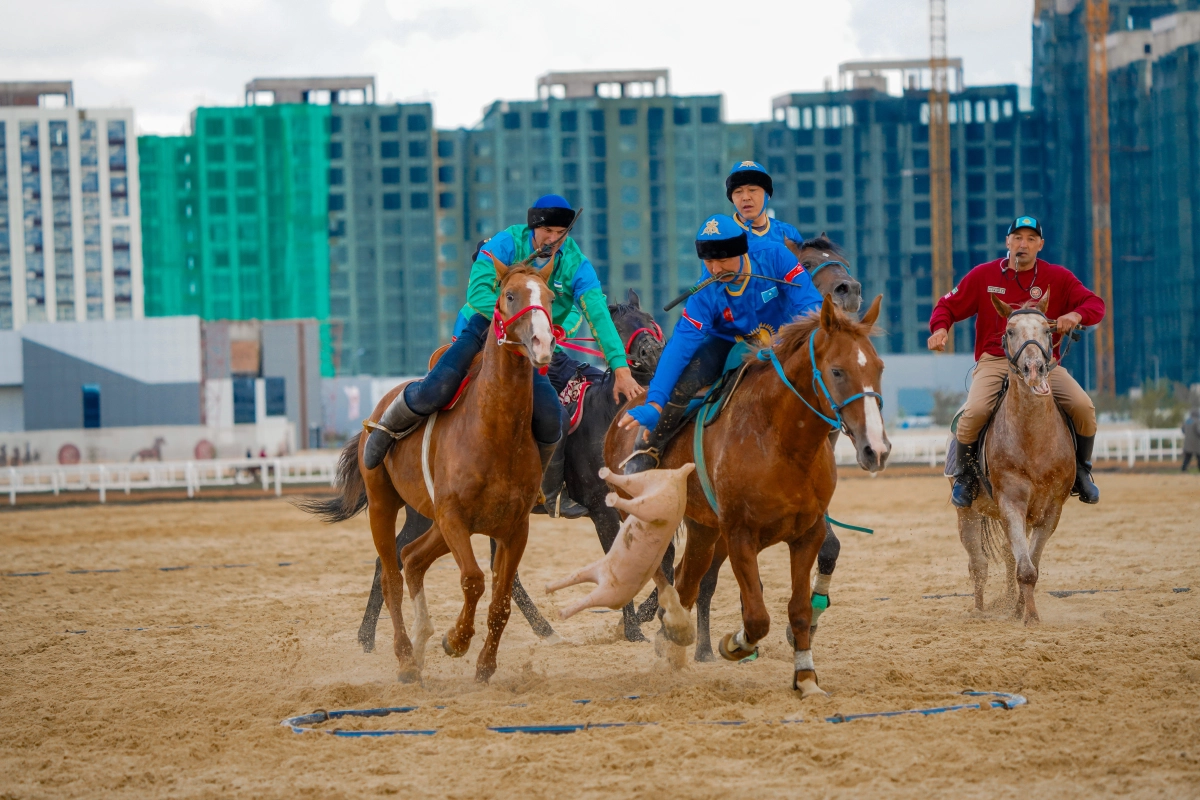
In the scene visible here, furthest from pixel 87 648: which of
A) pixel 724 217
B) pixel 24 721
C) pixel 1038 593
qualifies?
pixel 1038 593

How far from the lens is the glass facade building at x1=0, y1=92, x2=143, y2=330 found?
80.0 m

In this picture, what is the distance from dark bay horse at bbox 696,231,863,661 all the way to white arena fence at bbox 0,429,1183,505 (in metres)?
20.8

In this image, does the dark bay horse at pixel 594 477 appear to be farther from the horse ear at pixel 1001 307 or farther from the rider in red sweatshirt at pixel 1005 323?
the horse ear at pixel 1001 307

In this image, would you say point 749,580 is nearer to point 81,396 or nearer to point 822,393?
point 822,393

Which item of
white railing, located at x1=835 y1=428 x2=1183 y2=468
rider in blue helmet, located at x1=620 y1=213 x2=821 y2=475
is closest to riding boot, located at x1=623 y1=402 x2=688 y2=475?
rider in blue helmet, located at x1=620 y1=213 x2=821 y2=475

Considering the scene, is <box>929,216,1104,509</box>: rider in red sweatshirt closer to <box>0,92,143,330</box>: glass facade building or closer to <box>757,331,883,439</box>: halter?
<box>757,331,883,439</box>: halter

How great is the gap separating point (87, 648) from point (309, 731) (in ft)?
12.7

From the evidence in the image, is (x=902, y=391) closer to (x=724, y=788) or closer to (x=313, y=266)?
(x=313, y=266)

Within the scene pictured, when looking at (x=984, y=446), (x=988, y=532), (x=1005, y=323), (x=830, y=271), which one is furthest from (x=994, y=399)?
(x=830, y=271)

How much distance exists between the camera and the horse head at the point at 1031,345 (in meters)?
8.10

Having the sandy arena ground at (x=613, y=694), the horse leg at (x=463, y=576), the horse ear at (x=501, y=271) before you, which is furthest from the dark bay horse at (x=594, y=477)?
the horse ear at (x=501, y=271)

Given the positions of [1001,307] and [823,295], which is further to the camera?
[1001,307]

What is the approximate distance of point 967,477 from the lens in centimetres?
920

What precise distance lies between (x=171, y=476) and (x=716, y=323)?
2556 cm
